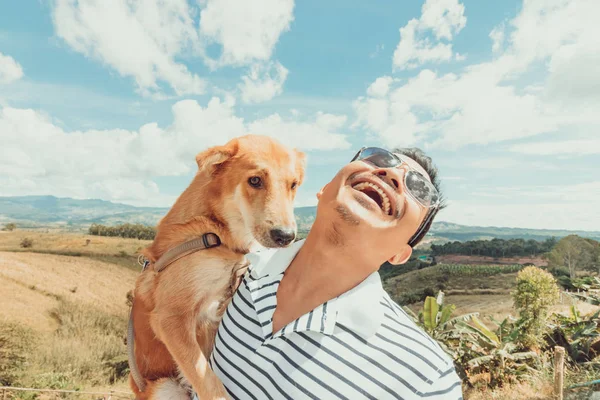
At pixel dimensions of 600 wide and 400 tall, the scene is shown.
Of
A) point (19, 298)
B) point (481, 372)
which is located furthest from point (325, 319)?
point (19, 298)

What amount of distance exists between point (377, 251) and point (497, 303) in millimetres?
52368

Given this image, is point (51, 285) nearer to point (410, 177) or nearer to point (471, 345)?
point (471, 345)

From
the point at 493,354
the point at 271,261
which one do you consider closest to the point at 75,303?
the point at 493,354

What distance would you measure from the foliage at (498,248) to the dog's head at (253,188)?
306 feet

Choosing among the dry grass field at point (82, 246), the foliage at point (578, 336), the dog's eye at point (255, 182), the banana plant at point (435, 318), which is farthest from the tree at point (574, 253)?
the dog's eye at point (255, 182)

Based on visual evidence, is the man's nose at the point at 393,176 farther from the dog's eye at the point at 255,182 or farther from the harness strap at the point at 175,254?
the harness strap at the point at 175,254

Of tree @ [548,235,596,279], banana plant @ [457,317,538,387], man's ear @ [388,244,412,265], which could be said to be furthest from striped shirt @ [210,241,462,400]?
tree @ [548,235,596,279]

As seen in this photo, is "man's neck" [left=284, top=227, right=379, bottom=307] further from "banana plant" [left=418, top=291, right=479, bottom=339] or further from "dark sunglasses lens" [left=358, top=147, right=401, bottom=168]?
"banana plant" [left=418, top=291, right=479, bottom=339]

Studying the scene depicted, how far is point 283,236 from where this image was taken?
7.95 feet

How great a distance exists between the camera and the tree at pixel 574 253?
5488 centimetres

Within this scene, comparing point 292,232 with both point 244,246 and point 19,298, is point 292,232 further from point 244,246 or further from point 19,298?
point 19,298

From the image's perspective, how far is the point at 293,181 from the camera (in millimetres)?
2912

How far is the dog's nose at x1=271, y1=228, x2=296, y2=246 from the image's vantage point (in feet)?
7.93

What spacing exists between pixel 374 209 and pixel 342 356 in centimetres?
72
